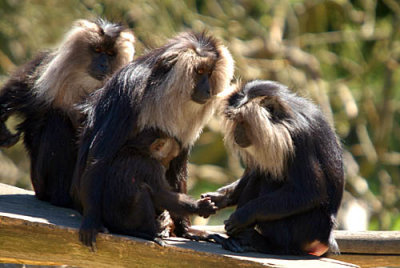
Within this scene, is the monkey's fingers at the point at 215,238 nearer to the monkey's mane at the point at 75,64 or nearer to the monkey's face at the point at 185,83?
the monkey's face at the point at 185,83

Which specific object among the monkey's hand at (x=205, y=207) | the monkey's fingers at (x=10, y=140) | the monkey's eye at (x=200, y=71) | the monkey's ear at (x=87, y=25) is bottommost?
the monkey's hand at (x=205, y=207)

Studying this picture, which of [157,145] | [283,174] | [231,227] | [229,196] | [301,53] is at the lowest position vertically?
[231,227]

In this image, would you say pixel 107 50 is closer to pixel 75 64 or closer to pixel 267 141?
pixel 75 64

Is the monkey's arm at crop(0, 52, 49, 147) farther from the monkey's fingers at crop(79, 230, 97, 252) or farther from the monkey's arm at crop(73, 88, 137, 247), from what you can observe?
the monkey's fingers at crop(79, 230, 97, 252)

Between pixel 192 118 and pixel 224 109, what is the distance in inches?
9.2

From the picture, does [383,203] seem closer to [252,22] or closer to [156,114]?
[252,22]

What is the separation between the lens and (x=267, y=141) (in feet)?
14.7

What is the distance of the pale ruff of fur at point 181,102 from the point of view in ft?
14.9

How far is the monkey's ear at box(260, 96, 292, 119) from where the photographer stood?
4551 millimetres

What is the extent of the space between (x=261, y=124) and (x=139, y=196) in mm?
921

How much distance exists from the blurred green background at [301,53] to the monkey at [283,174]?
13.8 feet

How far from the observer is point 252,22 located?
384 inches

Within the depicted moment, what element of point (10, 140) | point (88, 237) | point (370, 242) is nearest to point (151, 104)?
point (88, 237)

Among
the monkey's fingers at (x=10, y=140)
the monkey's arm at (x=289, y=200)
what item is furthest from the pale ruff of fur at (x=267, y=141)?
the monkey's fingers at (x=10, y=140)
